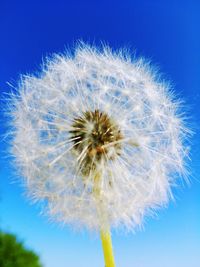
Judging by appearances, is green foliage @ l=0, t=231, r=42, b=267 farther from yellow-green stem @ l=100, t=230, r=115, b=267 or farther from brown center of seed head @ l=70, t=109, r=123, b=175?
brown center of seed head @ l=70, t=109, r=123, b=175

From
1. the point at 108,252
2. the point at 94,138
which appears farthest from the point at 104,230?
the point at 94,138

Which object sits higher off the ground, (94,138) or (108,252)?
(94,138)

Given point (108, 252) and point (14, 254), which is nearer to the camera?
point (108, 252)

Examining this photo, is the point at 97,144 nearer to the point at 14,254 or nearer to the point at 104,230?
the point at 104,230

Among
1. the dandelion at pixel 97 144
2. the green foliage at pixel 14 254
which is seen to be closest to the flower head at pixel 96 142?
the dandelion at pixel 97 144

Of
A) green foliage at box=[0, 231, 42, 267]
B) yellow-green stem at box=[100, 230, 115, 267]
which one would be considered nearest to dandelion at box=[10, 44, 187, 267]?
yellow-green stem at box=[100, 230, 115, 267]

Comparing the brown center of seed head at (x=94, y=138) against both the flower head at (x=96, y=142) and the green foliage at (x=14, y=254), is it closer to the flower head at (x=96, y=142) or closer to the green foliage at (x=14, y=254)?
the flower head at (x=96, y=142)

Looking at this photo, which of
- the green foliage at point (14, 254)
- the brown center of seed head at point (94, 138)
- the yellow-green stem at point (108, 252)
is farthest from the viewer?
the green foliage at point (14, 254)
